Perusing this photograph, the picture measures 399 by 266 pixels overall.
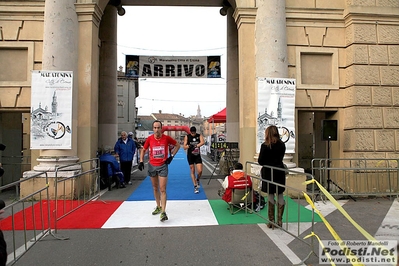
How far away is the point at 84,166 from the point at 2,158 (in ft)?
11.8

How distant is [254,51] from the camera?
9086 mm

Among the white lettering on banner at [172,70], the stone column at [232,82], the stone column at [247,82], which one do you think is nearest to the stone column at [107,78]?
the white lettering on banner at [172,70]

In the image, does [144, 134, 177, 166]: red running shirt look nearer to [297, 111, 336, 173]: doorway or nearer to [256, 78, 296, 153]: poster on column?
[256, 78, 296, 153]: poster on column

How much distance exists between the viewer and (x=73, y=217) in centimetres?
648

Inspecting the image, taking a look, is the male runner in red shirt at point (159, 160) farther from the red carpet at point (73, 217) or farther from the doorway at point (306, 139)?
the doorway at point (306, 139)

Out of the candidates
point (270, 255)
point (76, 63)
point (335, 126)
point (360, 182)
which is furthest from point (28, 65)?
point (360, 182)

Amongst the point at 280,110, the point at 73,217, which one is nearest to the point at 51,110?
the point at 73,217

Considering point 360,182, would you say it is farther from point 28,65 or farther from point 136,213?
point 28,65

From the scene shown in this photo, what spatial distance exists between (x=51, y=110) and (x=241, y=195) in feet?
18.8

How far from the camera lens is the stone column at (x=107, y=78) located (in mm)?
13680

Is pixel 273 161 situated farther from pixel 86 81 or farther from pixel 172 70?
pixel 172 70

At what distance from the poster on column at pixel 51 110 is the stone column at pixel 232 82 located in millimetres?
7954

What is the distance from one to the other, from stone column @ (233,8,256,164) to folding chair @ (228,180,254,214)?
2.38 metres

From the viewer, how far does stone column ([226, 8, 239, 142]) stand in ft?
46.2
